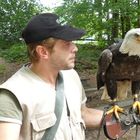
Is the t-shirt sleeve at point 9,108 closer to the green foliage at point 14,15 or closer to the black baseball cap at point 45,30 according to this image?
the black baseball cap at point 45,30

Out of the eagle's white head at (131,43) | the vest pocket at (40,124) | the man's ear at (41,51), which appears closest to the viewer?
the vest pocket at (40,124)

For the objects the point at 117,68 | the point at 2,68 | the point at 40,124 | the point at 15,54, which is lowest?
the point at 2,68

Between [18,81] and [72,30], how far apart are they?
0.34 metres

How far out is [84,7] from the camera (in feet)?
18.5

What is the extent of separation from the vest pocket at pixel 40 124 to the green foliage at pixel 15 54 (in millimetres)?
6543

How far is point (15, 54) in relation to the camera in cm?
842

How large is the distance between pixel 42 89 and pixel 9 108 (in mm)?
210

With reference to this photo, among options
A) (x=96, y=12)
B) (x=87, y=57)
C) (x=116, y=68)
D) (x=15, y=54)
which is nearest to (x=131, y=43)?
(x=116, y=68)

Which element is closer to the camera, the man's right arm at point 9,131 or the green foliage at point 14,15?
the man's right arm at point 9,131

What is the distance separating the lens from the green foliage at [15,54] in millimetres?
8205

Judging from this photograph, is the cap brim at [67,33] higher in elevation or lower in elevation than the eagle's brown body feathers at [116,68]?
higher

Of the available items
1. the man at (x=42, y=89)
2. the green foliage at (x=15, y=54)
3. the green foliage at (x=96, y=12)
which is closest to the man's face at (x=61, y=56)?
the man at (x=42, y=89)

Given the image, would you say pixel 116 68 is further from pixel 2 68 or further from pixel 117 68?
pixel 2 68

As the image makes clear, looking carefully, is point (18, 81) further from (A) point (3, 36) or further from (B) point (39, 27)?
(A) point (3, 36)
